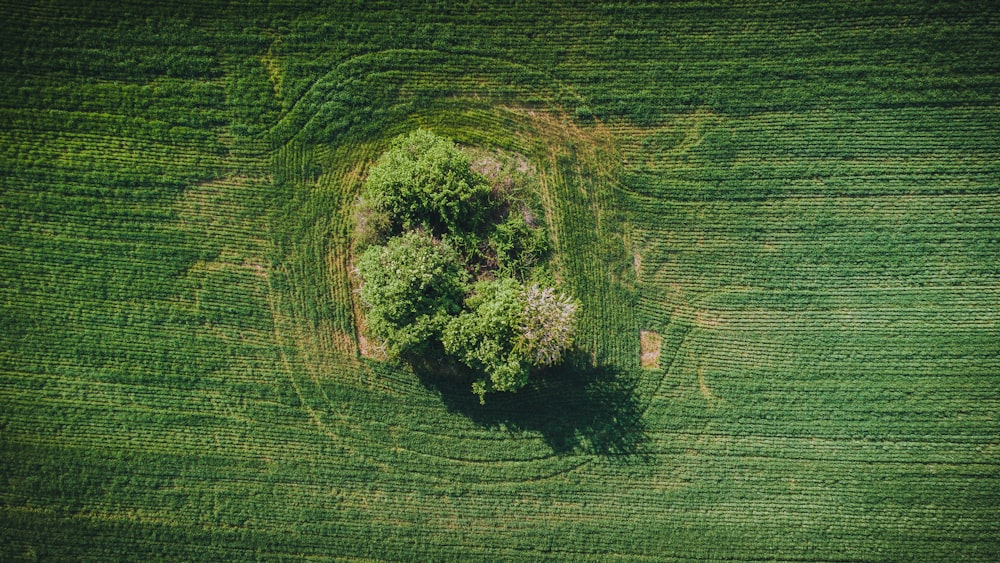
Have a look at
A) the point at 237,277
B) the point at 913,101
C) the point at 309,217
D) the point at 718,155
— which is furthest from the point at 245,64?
the point at 913,101

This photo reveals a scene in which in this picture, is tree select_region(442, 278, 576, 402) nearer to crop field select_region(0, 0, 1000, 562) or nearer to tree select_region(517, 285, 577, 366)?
tree select_region(517, 285, 577, 366)

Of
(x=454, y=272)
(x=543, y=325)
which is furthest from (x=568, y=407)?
(x=454, y=272)

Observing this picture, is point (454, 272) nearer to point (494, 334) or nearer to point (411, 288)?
point (411, 288)

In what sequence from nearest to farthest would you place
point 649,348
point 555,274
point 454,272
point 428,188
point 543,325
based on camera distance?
point 543,325 < point 428,188 < point 454,272 < point 555,274 < point 649,348

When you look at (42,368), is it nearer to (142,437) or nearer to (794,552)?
(142,437)

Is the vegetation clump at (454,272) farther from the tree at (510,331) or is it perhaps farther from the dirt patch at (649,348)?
the dirt patch at (649,348)

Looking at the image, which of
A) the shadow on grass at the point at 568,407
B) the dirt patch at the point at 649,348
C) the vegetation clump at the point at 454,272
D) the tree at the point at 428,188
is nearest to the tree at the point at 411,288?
the vegetation clump at the point at 454,272
